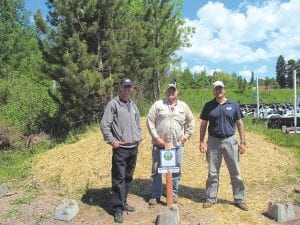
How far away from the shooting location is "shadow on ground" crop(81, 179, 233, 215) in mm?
6934

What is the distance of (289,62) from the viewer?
363ft

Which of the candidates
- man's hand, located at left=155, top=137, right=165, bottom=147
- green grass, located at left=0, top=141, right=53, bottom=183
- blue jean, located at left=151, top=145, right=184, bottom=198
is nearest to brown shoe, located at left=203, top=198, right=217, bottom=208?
blue jean, located at left=151, top=145, right=184, bottom=198

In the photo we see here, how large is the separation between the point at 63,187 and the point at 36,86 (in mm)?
15214

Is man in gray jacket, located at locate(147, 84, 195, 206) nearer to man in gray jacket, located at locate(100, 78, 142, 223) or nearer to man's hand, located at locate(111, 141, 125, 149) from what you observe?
man in gray jacket, located at locate(100, 78, 142, 223)

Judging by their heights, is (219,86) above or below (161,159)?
above

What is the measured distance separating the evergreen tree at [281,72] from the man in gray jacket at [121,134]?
315ft

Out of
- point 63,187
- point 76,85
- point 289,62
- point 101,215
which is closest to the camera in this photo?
point 101,215

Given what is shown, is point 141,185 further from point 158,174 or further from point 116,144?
point 116,144

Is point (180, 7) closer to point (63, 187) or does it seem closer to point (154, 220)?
point (63, 187)

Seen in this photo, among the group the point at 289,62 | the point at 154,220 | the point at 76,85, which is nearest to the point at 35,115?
the point at 76,85

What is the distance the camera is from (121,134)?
614 cm

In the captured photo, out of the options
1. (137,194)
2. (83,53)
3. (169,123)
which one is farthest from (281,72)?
(169,123)

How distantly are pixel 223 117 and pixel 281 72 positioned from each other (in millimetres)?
102636

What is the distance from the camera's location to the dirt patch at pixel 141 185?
6363mm
